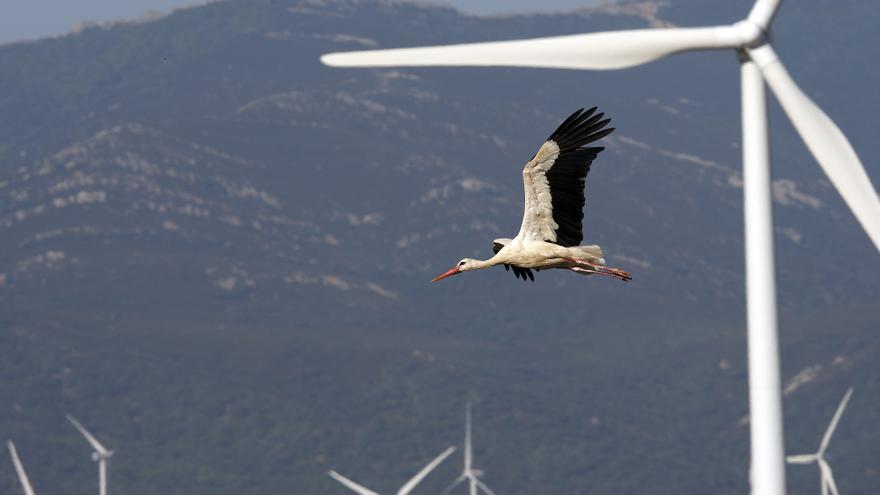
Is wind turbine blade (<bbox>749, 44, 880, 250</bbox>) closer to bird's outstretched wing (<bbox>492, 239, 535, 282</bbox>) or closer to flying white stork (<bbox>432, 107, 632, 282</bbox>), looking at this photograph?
flying white stork (<bbox>432, 107, 632, 282</bbox>)

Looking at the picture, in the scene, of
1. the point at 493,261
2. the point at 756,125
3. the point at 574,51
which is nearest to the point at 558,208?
the point at 493,261

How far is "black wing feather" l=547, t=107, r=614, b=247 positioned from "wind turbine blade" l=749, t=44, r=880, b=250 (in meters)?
3.08

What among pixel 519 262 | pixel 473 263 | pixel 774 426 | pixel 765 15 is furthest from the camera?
pixel 473 263

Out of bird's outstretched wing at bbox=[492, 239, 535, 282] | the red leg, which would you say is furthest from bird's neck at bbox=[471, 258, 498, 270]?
the red leg

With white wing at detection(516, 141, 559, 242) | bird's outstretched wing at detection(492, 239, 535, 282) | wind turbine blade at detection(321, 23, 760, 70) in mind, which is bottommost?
bird's outstretched wing at detection(492, 239, 535, 282)

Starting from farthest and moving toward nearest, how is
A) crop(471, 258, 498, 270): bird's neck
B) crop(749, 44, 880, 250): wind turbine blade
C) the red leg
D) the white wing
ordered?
the white wing
crop(471, 258, 498, 270): bird's neck
the red leg
crop(749, 44, 880, 250): wind turbine blade

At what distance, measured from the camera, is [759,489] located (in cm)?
2836

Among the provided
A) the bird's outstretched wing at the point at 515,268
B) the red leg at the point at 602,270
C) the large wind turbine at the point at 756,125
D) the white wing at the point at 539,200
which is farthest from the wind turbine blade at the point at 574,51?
the bird's outstretched wing at the point at 515,268

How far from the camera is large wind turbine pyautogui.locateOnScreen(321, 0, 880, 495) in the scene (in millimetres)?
28266

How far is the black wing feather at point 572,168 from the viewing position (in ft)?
108

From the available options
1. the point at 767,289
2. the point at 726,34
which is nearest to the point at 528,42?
the point at 726,34

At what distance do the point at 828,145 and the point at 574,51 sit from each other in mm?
3861

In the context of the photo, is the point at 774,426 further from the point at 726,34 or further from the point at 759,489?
the point at 726,34

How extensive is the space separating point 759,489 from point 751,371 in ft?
4.69
